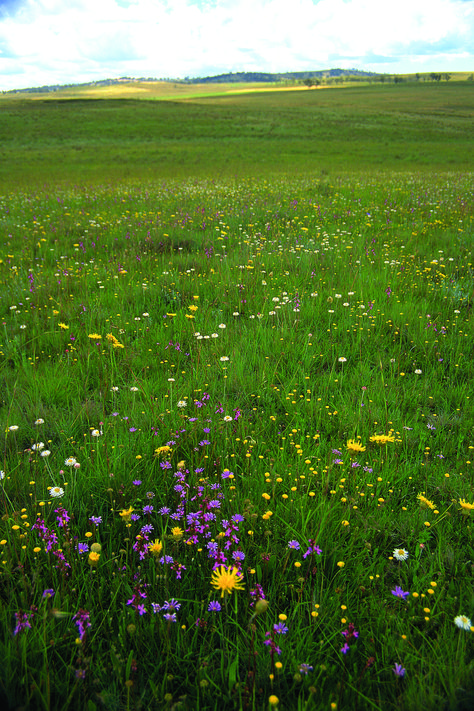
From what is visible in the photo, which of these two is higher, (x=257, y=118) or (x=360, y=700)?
(x=257, y=118)

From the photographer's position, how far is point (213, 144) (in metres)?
36.2

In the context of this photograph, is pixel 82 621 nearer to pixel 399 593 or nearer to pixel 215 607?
pixel 215 607

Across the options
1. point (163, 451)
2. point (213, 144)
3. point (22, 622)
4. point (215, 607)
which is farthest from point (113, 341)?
point (213, 144)

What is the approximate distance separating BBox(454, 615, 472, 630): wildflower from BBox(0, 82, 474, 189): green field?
64.5ft

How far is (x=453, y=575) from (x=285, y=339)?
2.56 m

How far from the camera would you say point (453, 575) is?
6.06 ft

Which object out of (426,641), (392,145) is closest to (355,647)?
(426,641)

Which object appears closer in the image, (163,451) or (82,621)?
(82,621)

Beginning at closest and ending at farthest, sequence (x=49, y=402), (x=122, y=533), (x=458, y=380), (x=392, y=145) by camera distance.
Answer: (x=122, y=533), (x=49, y=402), (x=458, y=380), (x=392, y=145)

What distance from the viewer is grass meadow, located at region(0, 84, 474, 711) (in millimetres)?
1446

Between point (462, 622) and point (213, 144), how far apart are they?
1590 inches

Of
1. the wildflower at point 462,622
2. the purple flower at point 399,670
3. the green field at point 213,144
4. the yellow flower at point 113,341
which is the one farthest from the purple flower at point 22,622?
the green field at point 213,144

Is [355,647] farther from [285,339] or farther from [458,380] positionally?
[285,339]

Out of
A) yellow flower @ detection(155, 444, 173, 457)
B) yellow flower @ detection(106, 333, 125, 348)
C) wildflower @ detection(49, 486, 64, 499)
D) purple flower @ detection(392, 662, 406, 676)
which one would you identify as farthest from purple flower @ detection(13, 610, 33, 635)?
yellow flower @ detection(106, 333, 125, 348)
